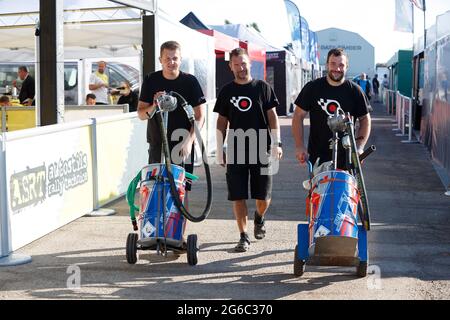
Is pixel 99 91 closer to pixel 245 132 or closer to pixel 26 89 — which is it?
pixel 26 89

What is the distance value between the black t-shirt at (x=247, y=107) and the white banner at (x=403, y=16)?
20543 mm

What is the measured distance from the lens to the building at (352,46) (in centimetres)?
9144

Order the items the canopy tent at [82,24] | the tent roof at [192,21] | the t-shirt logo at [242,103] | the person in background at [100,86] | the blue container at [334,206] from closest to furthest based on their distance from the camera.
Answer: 1. the blue container at [334,206]
2. the t-shirt logo at [242,103]
3. the canopy tent at [82,24]
4. the person in background at [100,86]
5. the tent roof at [192,21]

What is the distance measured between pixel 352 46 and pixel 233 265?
295 ft

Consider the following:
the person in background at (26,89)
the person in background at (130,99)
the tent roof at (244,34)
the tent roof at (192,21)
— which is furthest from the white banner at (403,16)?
the person in background at (26,89)

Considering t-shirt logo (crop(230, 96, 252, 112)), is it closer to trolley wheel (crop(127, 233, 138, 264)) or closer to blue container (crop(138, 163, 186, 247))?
blue container (crop(138, 163, 186, 247))

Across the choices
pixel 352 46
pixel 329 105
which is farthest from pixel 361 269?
pixel 352 46

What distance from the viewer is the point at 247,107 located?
7082 millimetres

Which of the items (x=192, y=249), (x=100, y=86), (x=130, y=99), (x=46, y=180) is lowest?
(x=192, y=249)

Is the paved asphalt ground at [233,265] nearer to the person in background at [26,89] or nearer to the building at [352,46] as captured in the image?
the person in background at [26,89]

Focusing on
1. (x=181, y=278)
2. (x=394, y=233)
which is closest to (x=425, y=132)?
(x=394, y=233)

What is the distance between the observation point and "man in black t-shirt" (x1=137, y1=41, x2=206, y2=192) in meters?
6.95

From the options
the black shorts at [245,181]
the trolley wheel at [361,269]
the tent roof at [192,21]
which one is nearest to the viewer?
the trolley wheel at [361,269]
